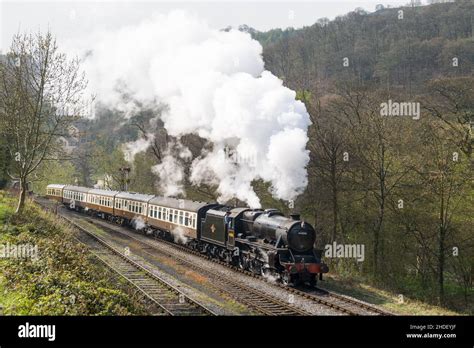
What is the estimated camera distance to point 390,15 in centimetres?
8056

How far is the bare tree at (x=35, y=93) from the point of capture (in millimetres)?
24203

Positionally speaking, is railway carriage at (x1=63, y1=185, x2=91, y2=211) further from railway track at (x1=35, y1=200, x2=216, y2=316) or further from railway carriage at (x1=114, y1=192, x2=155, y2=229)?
railway track at (x1=35, y1=200, x2=216, y2=316)

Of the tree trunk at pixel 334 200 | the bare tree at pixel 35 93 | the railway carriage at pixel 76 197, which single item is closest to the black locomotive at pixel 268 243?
the tree trunk at pixel 334 200

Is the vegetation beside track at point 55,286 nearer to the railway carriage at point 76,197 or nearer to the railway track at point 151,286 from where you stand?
the railway track at point 151,286

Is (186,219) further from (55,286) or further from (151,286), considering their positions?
(55,286)

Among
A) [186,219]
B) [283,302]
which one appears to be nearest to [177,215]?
[186,219]

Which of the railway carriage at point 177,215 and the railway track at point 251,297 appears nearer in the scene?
the railway track at point 251,297

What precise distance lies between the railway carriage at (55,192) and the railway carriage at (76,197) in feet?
4.68

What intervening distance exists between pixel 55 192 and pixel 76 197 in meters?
8.98

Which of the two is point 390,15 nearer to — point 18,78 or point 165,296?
point 18,78

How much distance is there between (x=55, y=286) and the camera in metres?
11.4

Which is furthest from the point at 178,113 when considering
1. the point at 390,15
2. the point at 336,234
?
the point at 390,15

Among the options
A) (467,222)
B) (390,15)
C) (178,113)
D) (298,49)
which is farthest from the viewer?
(390,15)
